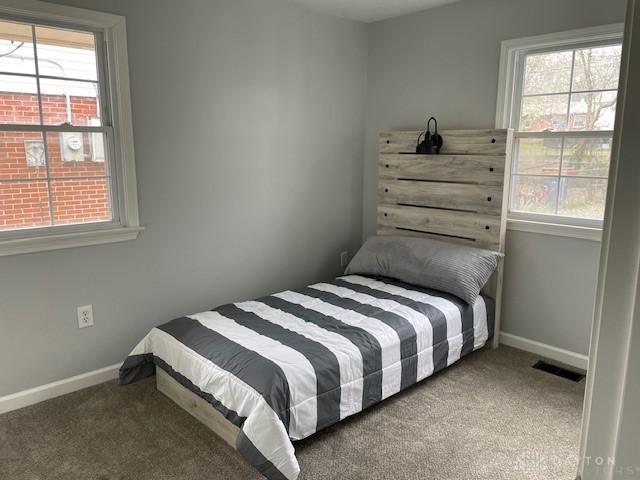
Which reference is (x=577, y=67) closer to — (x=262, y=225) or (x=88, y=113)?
(x=262, y=225)

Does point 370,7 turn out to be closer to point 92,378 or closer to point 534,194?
point 534,194

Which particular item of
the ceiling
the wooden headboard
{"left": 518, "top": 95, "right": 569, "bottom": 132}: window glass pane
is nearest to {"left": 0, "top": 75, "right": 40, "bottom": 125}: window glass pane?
the ceiling

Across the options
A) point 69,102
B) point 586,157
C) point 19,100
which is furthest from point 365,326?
point 19,100

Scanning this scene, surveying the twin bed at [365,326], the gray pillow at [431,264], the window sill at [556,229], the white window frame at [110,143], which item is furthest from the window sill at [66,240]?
the window sill at [556,229]

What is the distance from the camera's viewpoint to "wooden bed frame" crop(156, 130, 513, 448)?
10.7 ft

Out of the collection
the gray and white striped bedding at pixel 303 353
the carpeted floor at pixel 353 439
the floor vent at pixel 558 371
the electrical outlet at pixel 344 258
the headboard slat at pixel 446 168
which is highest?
the headboard slat at pixel 446 168

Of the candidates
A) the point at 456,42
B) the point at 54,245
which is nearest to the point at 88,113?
the point at 54,245

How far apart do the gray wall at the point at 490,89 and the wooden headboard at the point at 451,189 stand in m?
0.17

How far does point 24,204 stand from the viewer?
2539 millimetres

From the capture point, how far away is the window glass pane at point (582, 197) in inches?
118

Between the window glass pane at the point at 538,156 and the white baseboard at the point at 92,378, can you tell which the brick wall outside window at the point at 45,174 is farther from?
the window glass pane at the point at 538,156

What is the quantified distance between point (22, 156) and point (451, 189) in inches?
103

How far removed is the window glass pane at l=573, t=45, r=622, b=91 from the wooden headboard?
0.51 metres

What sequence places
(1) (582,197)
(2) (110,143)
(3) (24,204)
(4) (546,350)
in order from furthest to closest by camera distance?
(4) (546,350) → (1) (582,197) → (2) (110,143) → (3) (24,204)
